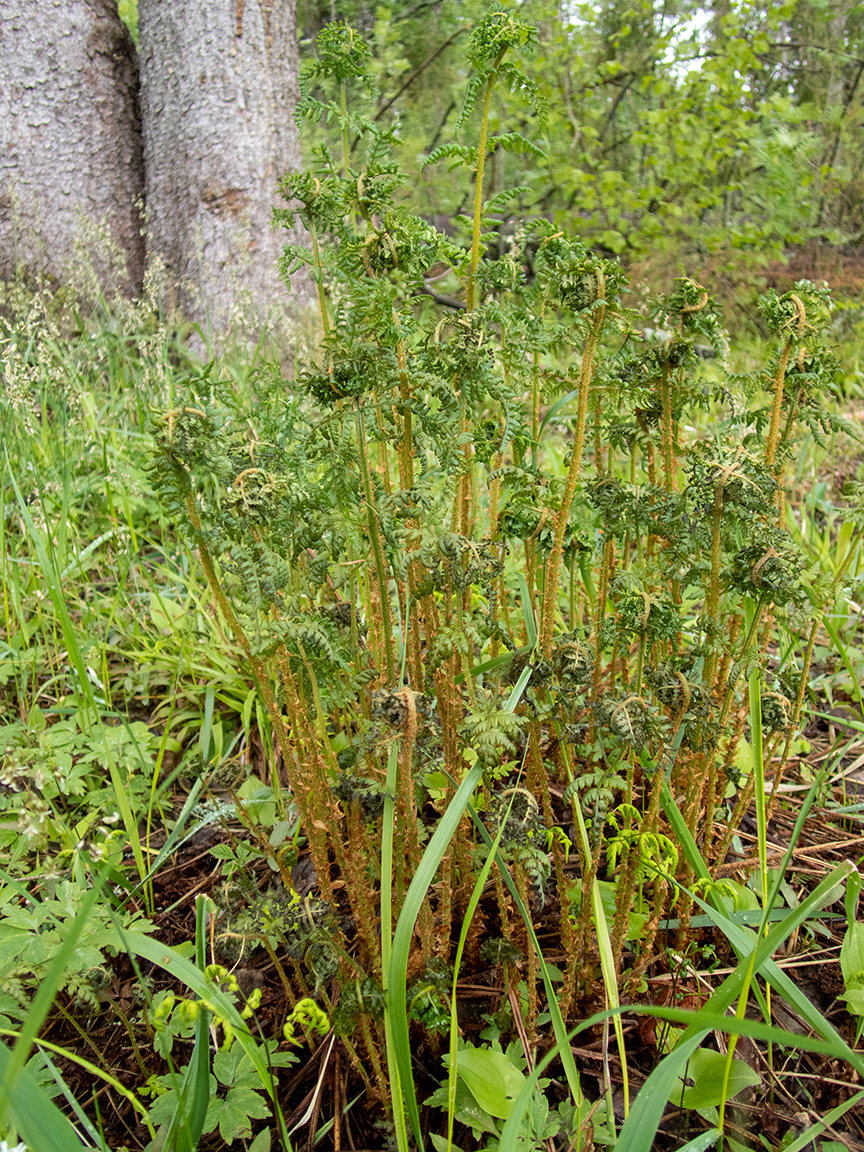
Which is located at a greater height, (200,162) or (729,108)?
(729,108)

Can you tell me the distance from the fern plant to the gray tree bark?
316cm

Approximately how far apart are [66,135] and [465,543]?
14.1 ft

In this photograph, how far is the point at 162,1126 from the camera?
113cm

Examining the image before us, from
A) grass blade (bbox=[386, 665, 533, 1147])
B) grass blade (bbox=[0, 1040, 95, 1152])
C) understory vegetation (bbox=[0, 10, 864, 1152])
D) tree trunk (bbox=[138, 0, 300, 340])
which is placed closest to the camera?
grass blade (bbox=[0, 1040, 95, 1152])

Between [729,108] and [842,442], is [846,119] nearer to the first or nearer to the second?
[729,108]

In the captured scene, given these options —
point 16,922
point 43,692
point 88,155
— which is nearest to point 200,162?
point 88,155

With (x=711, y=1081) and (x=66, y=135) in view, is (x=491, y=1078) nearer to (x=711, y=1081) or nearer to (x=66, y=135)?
(x=711, y=1081)

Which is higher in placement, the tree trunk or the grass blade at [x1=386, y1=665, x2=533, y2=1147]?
the tree trunk

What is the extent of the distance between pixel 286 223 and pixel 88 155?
12.0 feet

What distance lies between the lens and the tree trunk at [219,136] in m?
3.88

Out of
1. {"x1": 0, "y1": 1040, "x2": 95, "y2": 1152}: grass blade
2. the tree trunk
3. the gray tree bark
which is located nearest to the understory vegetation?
{"x1": 0, "y1": 1040, "x2": 95, "y2": 1152}: grass blade

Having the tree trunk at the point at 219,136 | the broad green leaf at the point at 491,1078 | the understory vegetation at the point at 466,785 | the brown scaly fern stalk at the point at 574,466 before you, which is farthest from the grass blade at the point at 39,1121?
the tree trunk at the point at 219,136

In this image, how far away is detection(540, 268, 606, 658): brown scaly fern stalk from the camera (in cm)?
114

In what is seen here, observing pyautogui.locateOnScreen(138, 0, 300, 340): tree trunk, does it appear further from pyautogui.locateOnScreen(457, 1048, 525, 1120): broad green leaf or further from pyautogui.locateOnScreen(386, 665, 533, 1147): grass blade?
pyautogui.locateOnScreen(457, 1048, 525, 1120): broad green leaf
